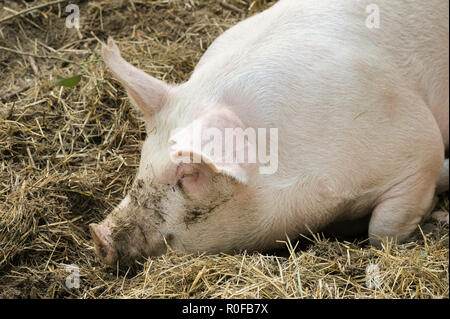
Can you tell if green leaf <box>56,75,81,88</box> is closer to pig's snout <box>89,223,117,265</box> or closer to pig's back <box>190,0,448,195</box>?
pig's back <box>190,0,448,195</box>

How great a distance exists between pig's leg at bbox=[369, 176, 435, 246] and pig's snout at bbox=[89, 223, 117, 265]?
1.31 m

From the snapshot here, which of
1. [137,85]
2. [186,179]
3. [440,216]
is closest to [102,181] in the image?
[137,85]

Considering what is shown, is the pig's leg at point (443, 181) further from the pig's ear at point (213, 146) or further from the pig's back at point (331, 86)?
the pig's ear at point (213, 146)

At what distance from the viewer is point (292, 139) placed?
306cm

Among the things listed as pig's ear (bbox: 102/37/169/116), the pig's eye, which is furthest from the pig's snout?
pig's ear (bbox: 102/37/169/116)

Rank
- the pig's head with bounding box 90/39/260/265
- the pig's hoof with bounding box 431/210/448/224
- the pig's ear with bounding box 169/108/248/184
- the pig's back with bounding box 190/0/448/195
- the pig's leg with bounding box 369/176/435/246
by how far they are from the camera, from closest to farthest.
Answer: the pig's ear with bounding box 169/108/248/184 → the pig's head with bounding box 90/39/260/265 → the pig's back with bounding box 190/0/448/195 → the pig's leg with bounding box 369/176/435/246 → the pig's hoof with bounding box 431/210/448/224

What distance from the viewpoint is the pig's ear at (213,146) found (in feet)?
8.18

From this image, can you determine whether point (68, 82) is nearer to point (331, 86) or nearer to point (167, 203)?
point (167, 203)

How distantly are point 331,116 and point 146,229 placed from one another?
103 cm

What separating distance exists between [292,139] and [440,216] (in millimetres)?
1194

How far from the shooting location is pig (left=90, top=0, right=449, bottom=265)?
2986mm

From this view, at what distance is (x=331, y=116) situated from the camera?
312 cm

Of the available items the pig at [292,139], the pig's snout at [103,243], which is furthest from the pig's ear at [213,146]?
the pig's snout at [103,243]
